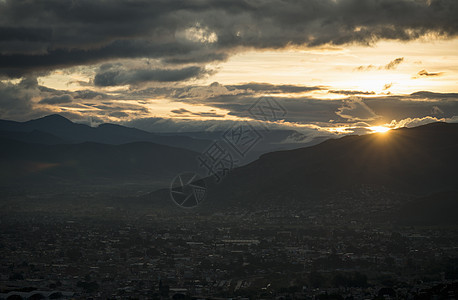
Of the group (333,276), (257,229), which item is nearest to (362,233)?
(257,229)

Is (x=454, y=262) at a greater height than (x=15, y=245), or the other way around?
(x=15, y=245)

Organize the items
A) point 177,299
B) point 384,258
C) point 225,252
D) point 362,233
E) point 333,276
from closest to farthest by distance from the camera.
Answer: point 177,299, point 333,276, point 384,258, point 225,252, point 362,233

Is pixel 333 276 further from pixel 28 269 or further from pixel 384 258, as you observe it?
pixel 28 269

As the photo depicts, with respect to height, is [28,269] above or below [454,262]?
above

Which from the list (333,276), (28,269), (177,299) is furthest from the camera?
(28,269)

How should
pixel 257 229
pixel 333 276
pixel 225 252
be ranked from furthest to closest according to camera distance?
pixel 257 229
pixel 225 252
pixel 333 276

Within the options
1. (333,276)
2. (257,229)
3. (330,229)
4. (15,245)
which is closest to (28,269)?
(15,245)

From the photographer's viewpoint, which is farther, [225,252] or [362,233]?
[362,233]

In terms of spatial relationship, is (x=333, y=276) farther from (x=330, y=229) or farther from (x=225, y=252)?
(x=330, y=229)

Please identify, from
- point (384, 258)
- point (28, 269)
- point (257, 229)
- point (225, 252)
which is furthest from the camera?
point (257, 229)
